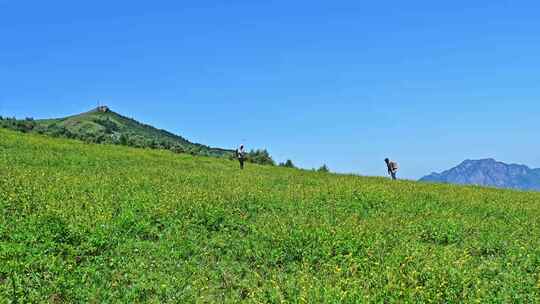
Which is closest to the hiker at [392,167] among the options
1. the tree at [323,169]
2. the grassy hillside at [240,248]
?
the tree at [323,169]

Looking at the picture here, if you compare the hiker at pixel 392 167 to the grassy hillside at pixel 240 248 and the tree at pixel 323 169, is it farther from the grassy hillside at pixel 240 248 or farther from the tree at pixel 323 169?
the grassy hillside at pixel 240 248

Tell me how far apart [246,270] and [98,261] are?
3807mm

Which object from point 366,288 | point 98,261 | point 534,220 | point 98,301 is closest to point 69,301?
point 98,301

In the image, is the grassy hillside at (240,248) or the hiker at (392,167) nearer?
the grassy hillside at (240,248)

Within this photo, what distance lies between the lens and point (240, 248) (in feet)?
50.0

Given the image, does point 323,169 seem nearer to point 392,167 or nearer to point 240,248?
point 392,167

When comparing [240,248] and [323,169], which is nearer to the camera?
[240,248]

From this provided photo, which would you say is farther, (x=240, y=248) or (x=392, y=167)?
A: (x=392, y=167)

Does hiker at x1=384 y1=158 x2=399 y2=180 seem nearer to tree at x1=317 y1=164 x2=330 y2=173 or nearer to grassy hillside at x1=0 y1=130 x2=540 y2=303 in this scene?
tree at x1=317 y1=164 x2=330 y2=173

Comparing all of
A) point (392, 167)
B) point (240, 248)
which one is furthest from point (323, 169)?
point (240, 248)

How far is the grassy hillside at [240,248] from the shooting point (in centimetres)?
1204

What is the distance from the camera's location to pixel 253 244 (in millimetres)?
15539

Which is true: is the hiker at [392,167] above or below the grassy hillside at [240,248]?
above

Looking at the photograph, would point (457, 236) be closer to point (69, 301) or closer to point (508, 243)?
point (508, 243)
